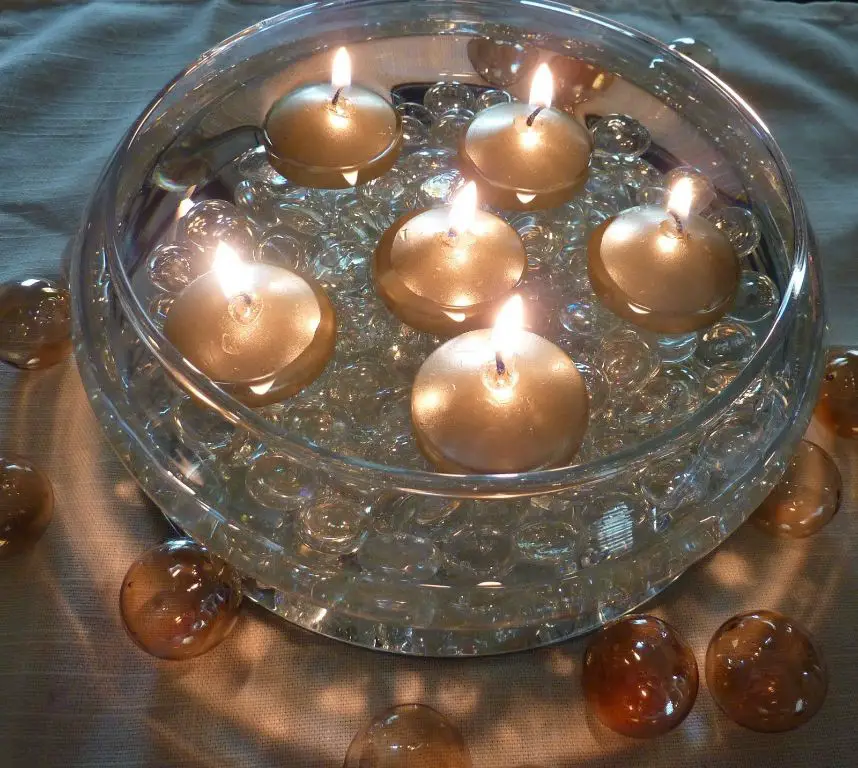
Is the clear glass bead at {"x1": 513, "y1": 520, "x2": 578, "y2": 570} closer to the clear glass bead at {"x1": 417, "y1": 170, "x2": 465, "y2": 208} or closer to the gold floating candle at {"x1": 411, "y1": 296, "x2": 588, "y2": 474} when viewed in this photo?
the gold floating candle at {"x1": 411, "y1": 296, "x2": 588, "y2": 474}

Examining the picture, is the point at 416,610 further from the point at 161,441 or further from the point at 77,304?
the point at 77,304

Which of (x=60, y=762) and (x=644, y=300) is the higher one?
(x=644, y=300)

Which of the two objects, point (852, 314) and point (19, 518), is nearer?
point (19, 518)

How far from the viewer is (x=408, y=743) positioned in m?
0.47

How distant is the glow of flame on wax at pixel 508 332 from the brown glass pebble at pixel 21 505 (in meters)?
0.35

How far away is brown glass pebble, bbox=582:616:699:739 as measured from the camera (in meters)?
0.50

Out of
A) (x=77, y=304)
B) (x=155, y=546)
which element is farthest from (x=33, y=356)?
(x=155, y=546)

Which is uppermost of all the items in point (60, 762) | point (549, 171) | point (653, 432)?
point (549, 171)

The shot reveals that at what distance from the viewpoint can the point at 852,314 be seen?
73cm

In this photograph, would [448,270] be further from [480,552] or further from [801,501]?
[801,501]

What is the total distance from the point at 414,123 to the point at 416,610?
486 millimetres

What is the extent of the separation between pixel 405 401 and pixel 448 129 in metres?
0.31

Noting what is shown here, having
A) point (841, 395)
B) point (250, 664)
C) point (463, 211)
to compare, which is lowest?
point (250, 664)

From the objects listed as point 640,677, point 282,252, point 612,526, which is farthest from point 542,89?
point 640,677
